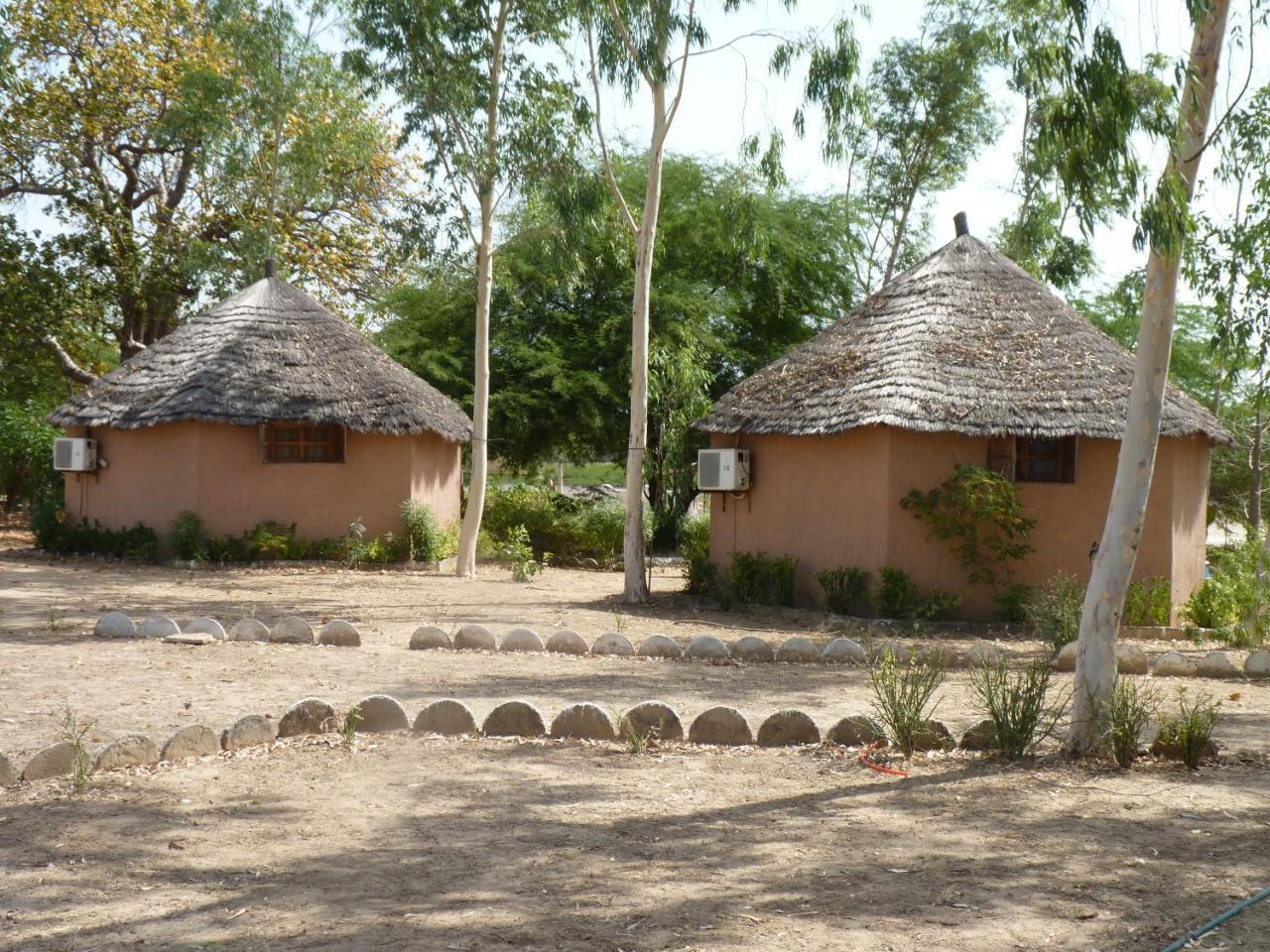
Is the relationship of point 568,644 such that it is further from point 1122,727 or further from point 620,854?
point 620,854

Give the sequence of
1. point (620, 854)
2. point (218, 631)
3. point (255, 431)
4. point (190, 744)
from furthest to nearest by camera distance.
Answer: point (255, 431) < point (218, 631) < point (190, 744) < point (620, 854)

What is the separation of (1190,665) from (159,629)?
7930 millimetres

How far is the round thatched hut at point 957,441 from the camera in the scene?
42.1 ft

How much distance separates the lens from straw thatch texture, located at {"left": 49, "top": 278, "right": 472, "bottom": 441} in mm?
17484

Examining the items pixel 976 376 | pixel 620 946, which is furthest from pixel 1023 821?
pixel 976 376

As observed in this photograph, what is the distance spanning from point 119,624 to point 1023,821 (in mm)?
7156

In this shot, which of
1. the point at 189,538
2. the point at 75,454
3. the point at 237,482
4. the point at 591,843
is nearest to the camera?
the point at 591,843

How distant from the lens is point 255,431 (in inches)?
701

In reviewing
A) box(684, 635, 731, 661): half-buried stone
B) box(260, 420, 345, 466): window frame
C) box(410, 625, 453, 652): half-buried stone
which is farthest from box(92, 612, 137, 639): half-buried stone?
box(260, 420, 345, 466): window frame

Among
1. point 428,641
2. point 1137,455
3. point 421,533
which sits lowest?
point 428,641

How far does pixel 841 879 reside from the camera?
4324mm

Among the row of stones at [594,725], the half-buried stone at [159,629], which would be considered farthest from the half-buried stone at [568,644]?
the row of stones at [594,725]

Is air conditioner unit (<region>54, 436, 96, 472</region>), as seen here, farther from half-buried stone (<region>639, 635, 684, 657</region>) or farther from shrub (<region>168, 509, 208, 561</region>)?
half-buried stone (<region>639, 635, 684, 657</region>)

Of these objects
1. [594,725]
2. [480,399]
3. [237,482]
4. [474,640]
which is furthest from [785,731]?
[237,482]
